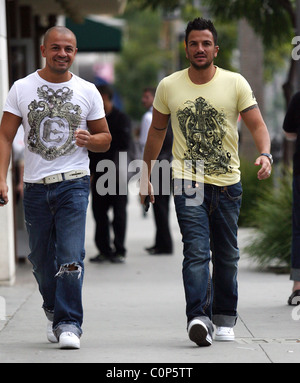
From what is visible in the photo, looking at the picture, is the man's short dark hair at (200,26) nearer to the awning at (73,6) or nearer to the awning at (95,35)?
the awning at (73,6)

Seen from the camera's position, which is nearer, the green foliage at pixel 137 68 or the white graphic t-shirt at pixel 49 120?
the white graphic t-shirt at pixel 49 120

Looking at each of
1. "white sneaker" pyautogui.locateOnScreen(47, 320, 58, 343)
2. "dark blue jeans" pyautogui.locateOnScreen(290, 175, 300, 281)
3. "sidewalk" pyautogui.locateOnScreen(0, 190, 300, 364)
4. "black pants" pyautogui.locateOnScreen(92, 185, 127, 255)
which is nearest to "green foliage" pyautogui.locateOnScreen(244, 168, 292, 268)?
"sidewalk" pyautogui.locateOnScreen(0, 190, 300, 364)

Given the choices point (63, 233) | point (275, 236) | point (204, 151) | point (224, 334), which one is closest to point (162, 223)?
point (275, 236)

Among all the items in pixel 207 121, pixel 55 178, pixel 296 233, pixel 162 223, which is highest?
pixel 207 121

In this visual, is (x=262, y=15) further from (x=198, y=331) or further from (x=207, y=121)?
(x=198, y=331)

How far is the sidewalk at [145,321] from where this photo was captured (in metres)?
5.55

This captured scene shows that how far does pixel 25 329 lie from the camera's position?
21.7 feet

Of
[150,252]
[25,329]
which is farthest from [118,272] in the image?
[25,329]

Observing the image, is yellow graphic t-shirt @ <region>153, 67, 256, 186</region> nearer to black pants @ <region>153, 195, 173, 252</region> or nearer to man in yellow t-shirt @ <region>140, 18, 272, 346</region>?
man in yellow t-shirt @ <region>140, 18, 272, 346</region>

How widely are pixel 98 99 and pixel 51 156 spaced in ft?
1.55

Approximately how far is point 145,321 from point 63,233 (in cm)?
149

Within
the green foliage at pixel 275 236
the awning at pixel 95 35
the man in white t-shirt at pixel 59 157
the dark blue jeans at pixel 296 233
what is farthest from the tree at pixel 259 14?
the man in white t-shirt at pixel 59 157

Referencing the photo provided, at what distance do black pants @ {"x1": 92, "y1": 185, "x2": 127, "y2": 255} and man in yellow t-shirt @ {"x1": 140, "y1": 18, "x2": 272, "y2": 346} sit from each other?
4856mm

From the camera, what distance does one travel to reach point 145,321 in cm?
696
